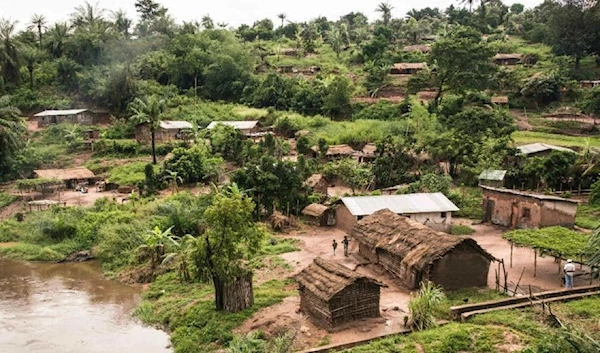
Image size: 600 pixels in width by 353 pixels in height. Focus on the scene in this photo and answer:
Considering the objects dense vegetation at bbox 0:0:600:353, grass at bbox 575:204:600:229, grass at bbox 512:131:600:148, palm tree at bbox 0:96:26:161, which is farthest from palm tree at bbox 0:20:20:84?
grass at bbox 575:204:600:229

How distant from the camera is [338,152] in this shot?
40719 mm

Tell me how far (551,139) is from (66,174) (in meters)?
31.7

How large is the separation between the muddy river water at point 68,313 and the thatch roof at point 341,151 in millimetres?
18508

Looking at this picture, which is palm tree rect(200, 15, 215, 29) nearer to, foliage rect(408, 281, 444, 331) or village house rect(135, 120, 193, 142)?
village house rect(135, 120, 193, 142)

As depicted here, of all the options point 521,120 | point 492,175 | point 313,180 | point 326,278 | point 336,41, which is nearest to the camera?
point 326,278

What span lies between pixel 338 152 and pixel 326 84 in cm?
1414

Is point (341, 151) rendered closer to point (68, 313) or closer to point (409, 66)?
point (409, 66)

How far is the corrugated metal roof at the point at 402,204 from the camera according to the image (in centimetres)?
2552

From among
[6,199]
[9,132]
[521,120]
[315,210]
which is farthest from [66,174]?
[521,120]

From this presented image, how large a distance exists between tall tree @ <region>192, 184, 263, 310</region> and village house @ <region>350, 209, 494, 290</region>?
17.2ft

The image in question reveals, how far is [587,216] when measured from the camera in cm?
2686

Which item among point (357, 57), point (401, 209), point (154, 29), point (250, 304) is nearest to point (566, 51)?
point (357, 57)

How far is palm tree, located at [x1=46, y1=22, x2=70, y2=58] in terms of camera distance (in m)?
62.3

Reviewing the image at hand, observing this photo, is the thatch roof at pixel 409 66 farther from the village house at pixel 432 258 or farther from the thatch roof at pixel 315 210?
the village house at pixel 432 258
